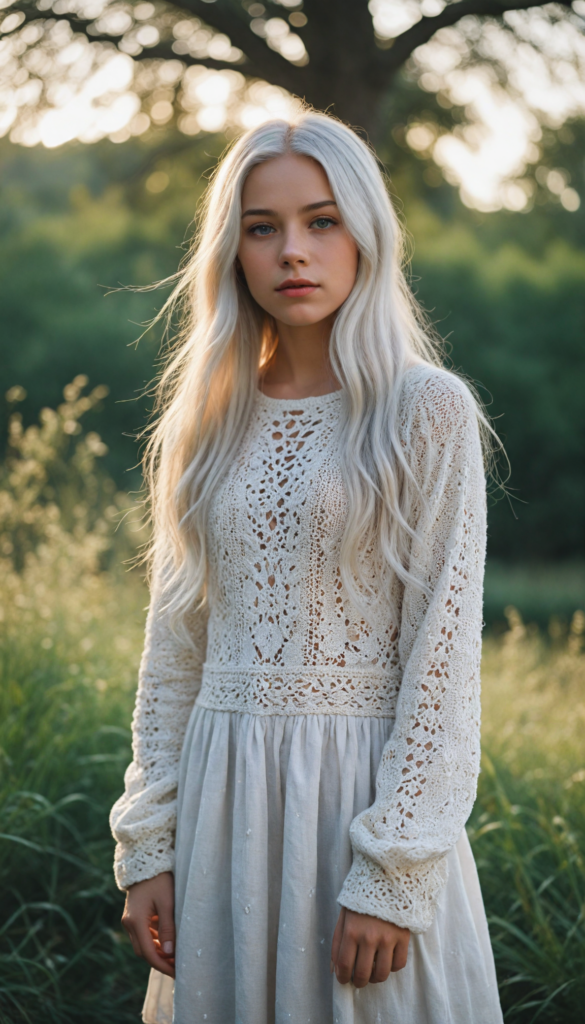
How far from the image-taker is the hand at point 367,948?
4.30ft

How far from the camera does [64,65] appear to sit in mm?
3770

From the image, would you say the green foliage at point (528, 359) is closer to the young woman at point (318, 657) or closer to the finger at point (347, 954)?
the young woman at point (318, 657)

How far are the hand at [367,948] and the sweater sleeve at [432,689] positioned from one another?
23 mm

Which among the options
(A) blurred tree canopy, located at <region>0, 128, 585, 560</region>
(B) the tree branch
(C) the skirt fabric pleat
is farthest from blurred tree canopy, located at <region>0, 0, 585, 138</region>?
(A) blurred tree canopy, located at <region>0, 128, 585, 560</region>

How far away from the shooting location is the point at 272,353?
185 cm

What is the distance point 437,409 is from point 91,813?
182 cm

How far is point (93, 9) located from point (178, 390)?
276 cm

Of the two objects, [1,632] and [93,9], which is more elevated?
[93,9]

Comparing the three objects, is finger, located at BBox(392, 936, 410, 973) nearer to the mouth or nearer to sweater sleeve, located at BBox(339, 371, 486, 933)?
sweater sleeve, located at BBox(339, 371, 486, 933)

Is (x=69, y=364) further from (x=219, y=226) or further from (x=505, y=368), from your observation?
(x=219, y=226)

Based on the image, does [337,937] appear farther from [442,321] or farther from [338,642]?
[442,321]

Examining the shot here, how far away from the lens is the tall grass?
216 centimetres

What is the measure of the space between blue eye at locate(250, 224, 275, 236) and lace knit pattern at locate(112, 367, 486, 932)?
330 mm

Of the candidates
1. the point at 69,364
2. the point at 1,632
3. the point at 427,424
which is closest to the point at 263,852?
the point at 427,424
